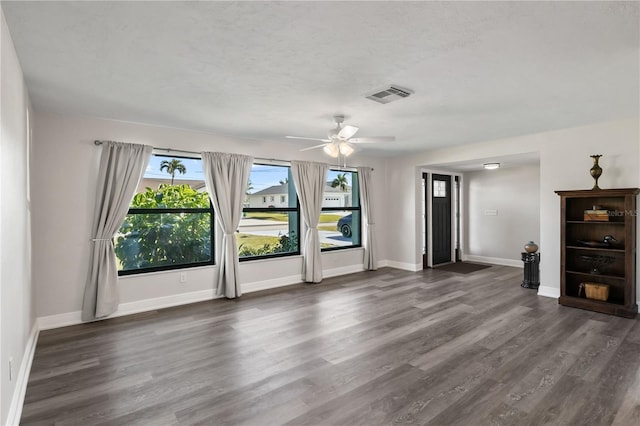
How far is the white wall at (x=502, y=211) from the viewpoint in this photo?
288 inches

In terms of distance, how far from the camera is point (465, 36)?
2242mm

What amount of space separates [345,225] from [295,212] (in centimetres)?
135

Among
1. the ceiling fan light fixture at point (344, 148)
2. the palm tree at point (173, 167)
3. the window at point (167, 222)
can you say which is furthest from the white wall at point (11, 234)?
the ceiling fan light fixture at point (344, 148)

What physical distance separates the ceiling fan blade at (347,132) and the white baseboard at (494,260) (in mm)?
5635

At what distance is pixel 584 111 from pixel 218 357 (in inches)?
187

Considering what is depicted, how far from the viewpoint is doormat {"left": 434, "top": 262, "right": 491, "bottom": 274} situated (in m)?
7.11

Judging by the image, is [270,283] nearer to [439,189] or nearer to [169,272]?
[169,272]

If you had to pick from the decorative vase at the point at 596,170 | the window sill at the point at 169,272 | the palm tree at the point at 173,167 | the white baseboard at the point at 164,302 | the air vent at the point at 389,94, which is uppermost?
the air vent at the point at 389,94

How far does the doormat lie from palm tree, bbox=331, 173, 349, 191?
2.65 meters

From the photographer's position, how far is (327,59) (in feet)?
8.49

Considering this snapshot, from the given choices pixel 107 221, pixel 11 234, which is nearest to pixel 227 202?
pixel 107 221

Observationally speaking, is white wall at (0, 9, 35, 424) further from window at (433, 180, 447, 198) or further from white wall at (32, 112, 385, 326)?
window at (433, 180, 447, 198)

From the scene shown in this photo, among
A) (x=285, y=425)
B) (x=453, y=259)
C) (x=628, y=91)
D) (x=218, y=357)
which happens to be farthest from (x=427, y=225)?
(x=285, y=425)

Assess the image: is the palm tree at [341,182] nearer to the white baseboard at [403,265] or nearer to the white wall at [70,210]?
the white baseboard at [403,265]
